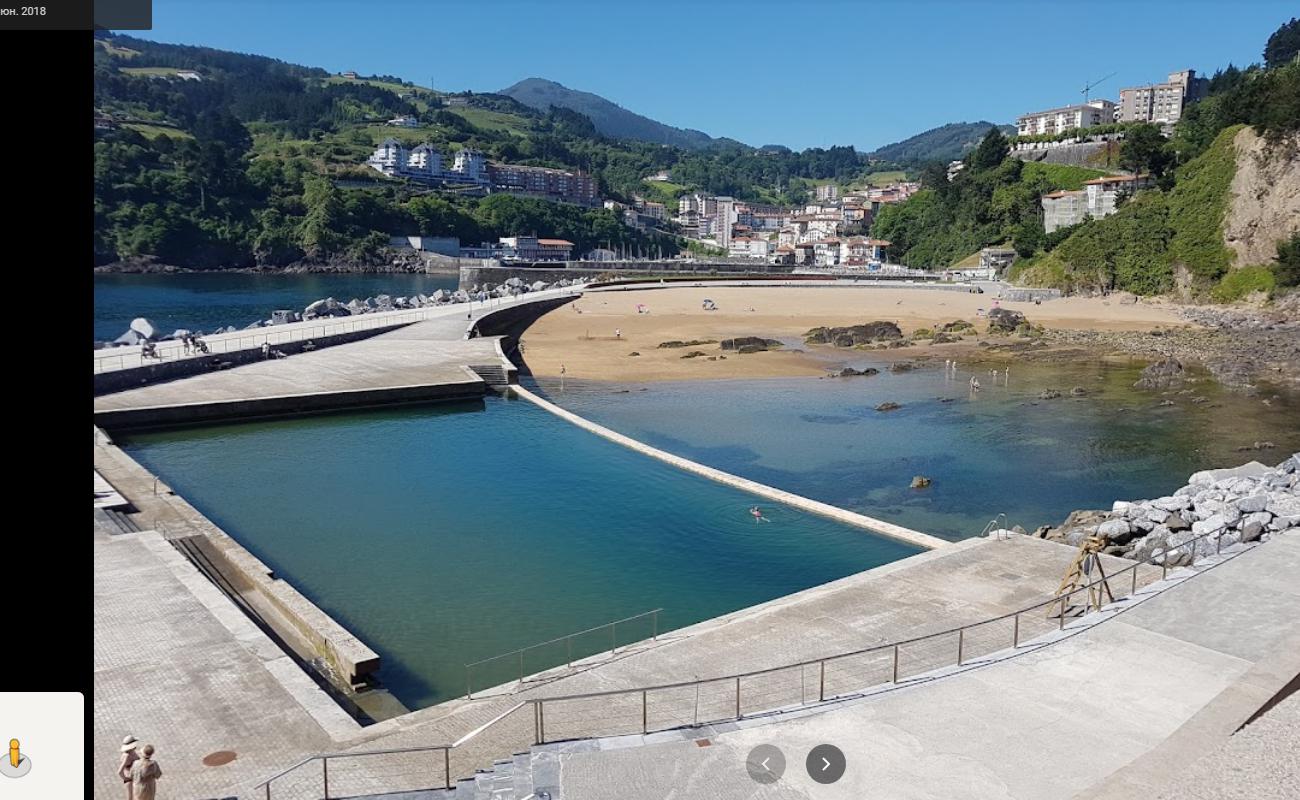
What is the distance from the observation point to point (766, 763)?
757 centimetres

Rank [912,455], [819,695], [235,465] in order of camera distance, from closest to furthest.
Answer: [819,695] → [235,465] → [912,455]

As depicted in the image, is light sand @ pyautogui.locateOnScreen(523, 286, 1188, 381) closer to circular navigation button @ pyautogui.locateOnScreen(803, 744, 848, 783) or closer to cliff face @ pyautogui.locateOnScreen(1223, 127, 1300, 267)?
cliff face @ pyautogui.locateOnScreen(1223, 127, 1300, 267)

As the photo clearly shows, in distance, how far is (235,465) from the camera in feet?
77.3

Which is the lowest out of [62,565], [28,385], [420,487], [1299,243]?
[420,487]

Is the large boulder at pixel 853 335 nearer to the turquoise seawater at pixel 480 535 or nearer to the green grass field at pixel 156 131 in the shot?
the turquoise seawater at pixel 480 535

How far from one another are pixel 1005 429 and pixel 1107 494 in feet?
26.0

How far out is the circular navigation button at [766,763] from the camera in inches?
289

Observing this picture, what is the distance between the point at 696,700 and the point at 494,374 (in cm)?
2740

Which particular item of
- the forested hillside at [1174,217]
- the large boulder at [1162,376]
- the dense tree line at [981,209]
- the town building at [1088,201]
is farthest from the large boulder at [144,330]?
the dense tree line at [981,209]

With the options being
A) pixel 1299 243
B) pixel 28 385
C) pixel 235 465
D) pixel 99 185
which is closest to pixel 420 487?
pixel 235 465

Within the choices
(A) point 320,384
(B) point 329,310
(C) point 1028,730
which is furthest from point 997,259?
(C) point 1028,730

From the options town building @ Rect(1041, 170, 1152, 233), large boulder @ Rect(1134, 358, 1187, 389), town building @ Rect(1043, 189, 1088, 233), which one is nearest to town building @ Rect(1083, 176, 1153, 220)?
town building @ Rect(1041, 170, 1152, 233)

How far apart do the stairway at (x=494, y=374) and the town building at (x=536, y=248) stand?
108598 millimetres

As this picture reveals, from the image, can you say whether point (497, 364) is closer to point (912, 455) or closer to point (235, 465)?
point (235, 465)
